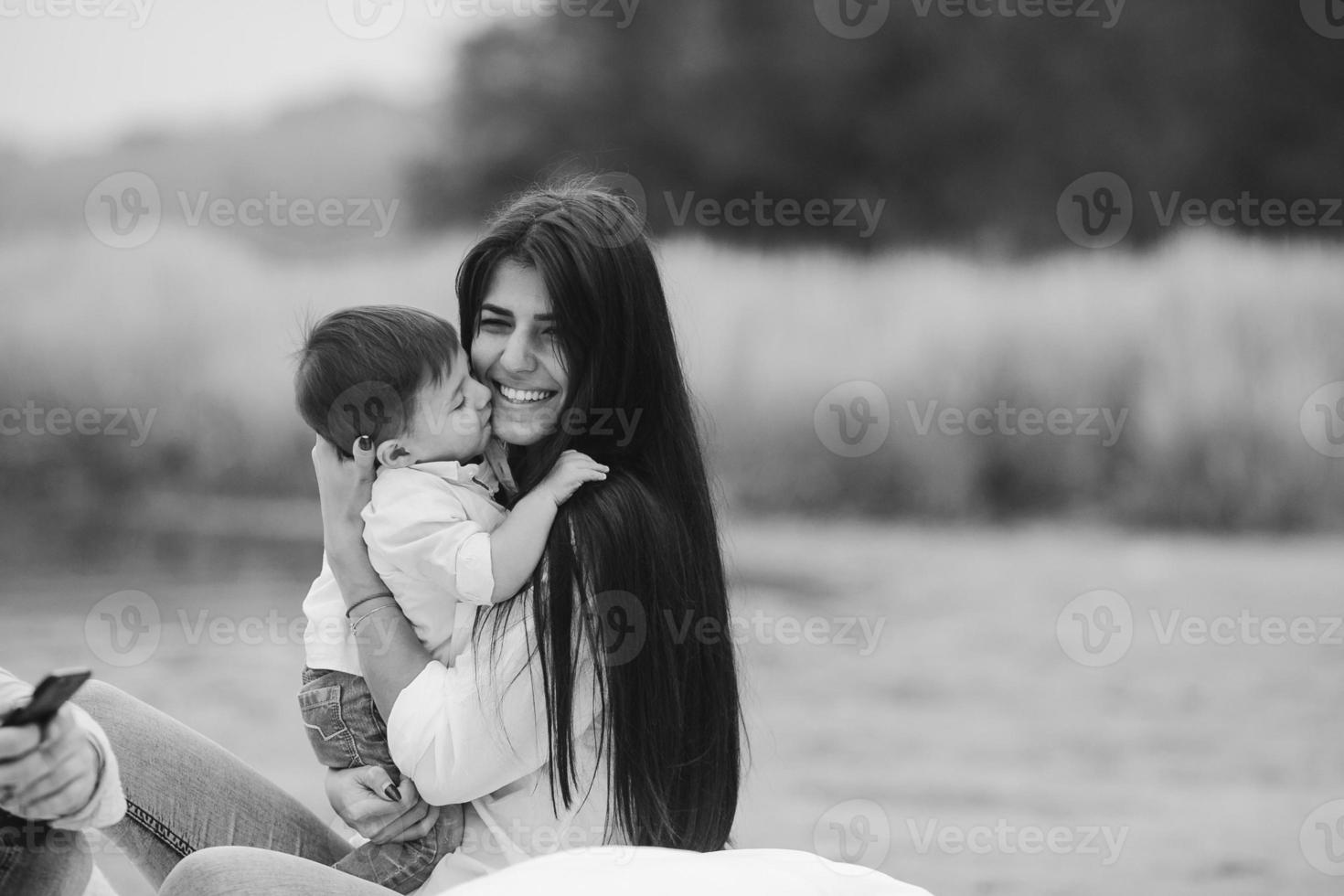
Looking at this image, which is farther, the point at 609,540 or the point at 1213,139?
the point at 1213,139

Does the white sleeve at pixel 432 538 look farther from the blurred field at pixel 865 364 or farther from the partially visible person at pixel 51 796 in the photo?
the blurred field at pixel 865 364

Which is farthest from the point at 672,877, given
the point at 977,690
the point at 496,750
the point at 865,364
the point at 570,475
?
→ the point at 865,364

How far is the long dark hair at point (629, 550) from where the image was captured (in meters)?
1.29

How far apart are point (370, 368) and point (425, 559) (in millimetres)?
219

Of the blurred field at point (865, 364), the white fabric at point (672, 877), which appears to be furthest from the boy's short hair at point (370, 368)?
the blurred field at point (865, 364)

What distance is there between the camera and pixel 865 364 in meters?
5.84

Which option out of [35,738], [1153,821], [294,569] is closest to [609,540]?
[35,738]

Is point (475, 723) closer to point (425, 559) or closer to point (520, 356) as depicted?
point (425, 559)

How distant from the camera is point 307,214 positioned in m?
5.63

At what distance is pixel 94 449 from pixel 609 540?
16.8ft

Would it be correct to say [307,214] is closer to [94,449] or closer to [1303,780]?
[94,449]

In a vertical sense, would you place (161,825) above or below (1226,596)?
above

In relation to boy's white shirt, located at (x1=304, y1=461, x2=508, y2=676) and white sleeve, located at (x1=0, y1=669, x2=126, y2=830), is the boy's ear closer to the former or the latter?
boy's white shirt, located at (x1=304, y1=461, x2=508, y2=676)

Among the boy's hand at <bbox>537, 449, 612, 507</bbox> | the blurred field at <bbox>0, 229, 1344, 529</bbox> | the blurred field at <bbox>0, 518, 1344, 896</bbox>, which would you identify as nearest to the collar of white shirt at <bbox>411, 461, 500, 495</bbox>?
the boy's hand at <bbox>537, 449, 612, 507</bbox>
